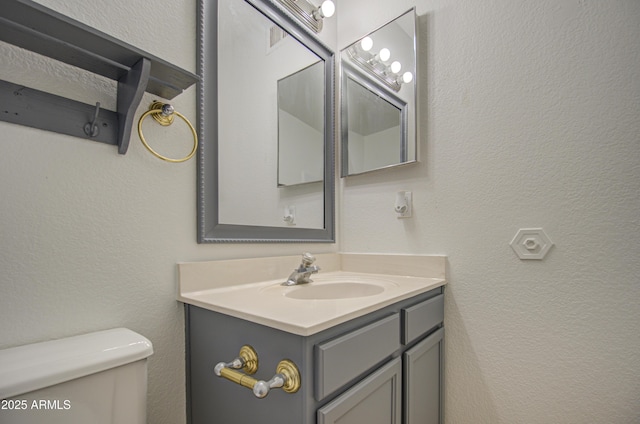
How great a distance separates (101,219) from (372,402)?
85 centimetres

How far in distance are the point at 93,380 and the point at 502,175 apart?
4.36ft

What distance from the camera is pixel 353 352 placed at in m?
0.73

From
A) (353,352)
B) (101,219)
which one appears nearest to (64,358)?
(101,219)

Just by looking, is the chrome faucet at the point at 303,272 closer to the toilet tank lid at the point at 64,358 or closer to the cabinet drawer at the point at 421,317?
the cabinet drawer at the point at 421,317

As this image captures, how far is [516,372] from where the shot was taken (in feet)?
3.49

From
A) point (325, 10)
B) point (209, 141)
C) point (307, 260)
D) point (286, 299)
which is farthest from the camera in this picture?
point (325, 10)

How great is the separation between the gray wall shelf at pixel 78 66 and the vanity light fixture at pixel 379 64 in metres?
0.94

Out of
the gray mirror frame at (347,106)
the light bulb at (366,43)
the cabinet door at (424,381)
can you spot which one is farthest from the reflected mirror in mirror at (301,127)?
the cabinet door at (424,381)

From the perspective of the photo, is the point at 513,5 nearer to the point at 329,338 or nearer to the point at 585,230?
the point at 585,230

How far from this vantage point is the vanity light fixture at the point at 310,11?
133 cm

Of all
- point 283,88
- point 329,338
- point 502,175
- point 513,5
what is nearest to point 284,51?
point 283,88

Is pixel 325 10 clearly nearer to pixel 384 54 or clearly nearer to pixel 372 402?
pixel 384 54

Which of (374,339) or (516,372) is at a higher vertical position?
(374,339)

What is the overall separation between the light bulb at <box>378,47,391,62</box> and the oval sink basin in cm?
106
